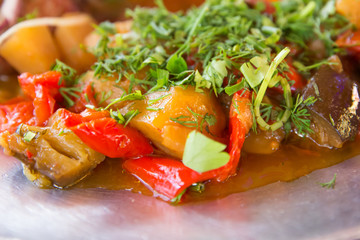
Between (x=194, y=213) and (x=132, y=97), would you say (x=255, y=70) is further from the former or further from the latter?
(x=194, y=213)

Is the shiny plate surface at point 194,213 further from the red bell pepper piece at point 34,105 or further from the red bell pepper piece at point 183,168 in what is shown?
the red bell pepper piece at point 34,105

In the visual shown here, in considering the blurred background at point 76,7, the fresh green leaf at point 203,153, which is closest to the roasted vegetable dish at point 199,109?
the fresh green leaf at point 203,153

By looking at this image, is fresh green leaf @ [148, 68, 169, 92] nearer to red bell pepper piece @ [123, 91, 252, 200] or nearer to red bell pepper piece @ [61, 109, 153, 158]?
red bell pepper piece @ [61, 109, 153, 158]

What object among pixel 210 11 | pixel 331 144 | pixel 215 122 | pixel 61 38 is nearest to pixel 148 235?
pixel 215 122

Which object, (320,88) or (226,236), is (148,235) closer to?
(226,236)

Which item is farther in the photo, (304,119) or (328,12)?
(328,12)

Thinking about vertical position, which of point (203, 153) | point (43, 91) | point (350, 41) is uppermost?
point (43, 91)

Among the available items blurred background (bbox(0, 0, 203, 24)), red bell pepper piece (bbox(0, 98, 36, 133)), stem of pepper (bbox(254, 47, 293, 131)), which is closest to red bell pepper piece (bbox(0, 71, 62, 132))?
red bell pepper piece (bbox(0, 98, 36, 133))

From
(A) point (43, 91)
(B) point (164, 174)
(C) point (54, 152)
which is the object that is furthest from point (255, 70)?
(A) point (43, 91)
